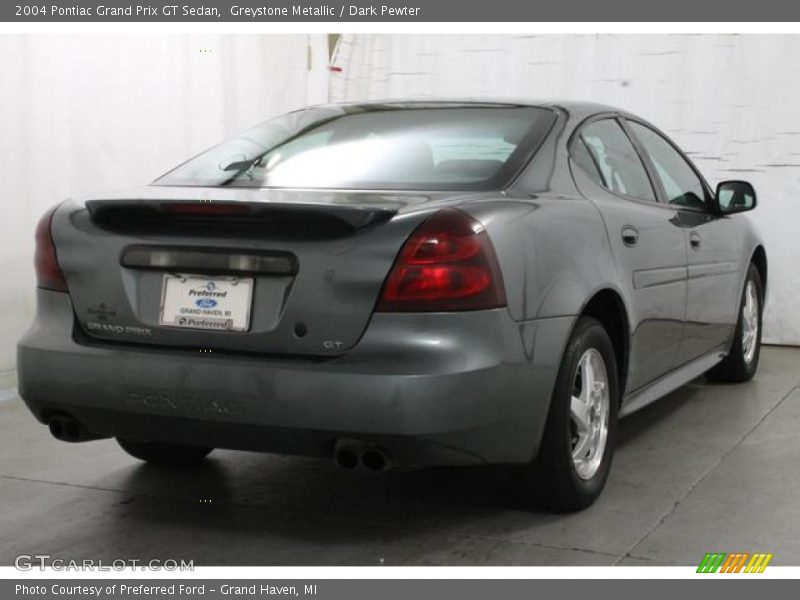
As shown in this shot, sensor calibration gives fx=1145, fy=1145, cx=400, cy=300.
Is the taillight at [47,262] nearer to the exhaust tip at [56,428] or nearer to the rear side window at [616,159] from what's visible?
the exhaust tip at [56,428]

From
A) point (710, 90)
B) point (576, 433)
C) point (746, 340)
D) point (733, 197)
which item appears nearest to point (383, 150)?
point (576, 433)

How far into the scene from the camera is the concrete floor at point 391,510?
3.50 metres

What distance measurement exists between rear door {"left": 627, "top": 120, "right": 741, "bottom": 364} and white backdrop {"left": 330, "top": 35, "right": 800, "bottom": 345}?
87.8 inches

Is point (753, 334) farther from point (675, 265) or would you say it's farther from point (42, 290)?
point (42, 290)

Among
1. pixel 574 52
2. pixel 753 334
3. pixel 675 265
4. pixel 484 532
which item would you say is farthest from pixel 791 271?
pixel 484 532

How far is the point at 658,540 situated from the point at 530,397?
62cm

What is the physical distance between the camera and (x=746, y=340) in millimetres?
6277

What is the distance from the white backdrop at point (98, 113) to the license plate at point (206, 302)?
2.83m

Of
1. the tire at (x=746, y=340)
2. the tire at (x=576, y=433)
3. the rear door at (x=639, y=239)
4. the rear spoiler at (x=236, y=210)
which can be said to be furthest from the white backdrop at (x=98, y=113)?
the tire at (x=746, y=340)

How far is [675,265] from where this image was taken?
4.71 meters

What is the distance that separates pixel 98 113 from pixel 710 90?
4088 millimetres

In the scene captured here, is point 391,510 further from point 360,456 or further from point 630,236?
point 630,236

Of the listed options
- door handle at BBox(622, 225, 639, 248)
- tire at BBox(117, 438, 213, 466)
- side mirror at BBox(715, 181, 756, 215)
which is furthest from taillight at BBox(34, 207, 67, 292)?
side mirror at BBox(715, 181, 756, 215)

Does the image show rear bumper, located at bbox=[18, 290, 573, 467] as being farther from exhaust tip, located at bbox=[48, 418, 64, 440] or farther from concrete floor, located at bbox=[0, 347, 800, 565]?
concrete floor, located at bbox=[0, 347, 800, 565]
